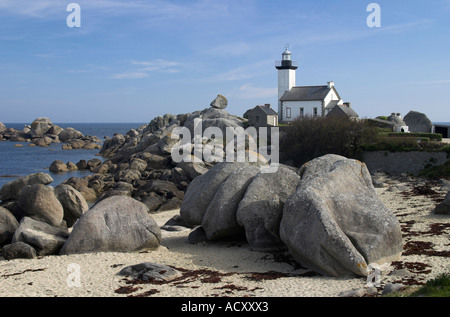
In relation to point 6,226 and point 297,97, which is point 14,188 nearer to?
point 6,226

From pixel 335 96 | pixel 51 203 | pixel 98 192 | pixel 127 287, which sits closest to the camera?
pixel 127 287

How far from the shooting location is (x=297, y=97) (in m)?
64.9

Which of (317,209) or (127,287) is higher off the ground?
(317,209)

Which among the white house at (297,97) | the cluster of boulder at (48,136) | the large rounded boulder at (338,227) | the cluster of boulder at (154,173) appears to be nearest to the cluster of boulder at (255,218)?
the large rounded boulder at (338,227)

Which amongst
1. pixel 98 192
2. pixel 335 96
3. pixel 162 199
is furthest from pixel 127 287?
pixel 335 96

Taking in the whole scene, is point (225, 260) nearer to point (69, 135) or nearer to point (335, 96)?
point (335, 96)

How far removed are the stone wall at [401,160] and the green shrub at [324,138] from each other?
1.48 m

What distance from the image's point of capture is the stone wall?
125 feet

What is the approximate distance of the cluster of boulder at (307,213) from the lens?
43.9 feet

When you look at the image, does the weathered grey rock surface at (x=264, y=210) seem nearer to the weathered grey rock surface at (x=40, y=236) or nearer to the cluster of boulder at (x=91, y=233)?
the cluster of boulder at (x=91, y=233)

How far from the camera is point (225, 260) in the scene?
1588 centimetres

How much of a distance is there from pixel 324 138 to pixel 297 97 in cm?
2292

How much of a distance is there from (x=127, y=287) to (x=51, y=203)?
29.4 ft
